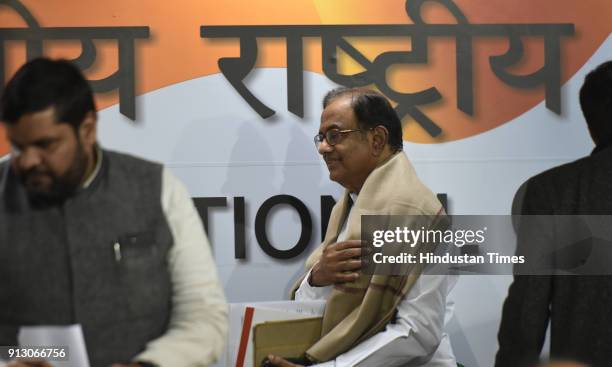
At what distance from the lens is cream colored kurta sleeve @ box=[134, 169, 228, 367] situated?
5.68 ft

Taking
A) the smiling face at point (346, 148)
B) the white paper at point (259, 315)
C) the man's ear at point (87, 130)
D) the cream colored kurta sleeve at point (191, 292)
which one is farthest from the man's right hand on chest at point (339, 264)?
the man's ear at point (87, 130)

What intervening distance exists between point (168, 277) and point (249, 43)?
1.31 metres

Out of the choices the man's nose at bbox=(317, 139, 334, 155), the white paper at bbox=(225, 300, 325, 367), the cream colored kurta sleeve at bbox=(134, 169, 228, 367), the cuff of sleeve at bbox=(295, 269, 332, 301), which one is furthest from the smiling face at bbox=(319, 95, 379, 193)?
the cream colored kurta sleeve at bbox=(134, 169, 228, 367)

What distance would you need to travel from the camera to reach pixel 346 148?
9.17 feet

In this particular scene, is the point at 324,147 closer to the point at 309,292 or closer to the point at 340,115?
the point at 340,115

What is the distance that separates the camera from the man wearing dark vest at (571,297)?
99.1 inches

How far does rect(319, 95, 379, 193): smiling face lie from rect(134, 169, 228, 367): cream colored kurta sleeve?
1.08 m

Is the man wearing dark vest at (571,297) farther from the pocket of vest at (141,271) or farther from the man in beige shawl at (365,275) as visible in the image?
the pocket of vest at (141,271)

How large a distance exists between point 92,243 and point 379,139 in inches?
52.9

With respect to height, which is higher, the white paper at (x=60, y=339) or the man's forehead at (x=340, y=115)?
the man's forehead at (x=340, y=115)

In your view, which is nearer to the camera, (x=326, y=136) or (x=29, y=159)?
(x=29, y=159)

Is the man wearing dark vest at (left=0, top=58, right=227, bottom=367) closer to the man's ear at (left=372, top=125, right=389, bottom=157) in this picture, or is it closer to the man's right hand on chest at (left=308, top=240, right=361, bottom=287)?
the man's right hand on chest at (left=308, top=240, right=361, bottom=287)

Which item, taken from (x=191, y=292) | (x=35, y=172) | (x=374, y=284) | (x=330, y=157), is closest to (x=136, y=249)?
(x=191, y=292)

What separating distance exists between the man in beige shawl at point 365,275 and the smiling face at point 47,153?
1.11 meters
